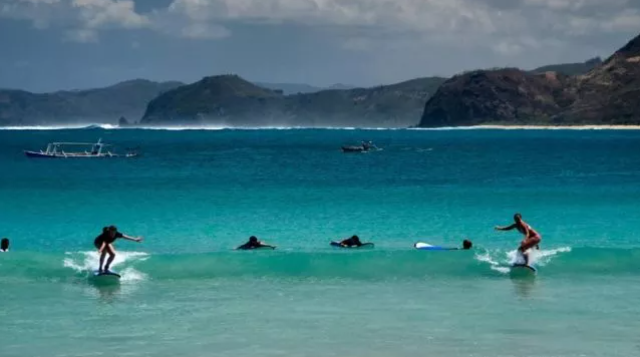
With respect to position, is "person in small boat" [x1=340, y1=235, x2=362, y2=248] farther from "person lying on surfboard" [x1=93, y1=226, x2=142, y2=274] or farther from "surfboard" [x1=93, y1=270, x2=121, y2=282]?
"surfboard" [x1=93, y1=270, x2=121, y2=282]

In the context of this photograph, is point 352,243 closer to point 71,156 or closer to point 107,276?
point 107,276

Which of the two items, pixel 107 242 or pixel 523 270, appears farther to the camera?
pixel 523 270

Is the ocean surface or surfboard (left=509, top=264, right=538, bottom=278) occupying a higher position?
surfboard (left=509, top=264, right=538, bottom=278)

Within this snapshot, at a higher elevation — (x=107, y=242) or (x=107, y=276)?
(x=107, y=242)

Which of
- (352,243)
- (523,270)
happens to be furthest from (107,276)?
(523,270)

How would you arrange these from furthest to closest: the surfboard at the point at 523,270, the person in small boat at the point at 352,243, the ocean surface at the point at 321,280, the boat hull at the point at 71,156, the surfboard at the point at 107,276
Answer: the boat hull at the point at 71,156
the person in small boat at the point at 352,243
the surfboard at the point at 523,270
the surfboard at the point at 107,276
the ocean surface at the point at 321,280

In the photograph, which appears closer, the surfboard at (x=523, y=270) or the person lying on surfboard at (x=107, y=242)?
the person lying on surfboard at (x=107, y=242)

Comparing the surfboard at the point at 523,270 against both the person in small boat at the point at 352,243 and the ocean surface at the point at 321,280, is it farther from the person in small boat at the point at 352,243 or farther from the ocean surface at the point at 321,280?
the person in small boat at the point at 352,243

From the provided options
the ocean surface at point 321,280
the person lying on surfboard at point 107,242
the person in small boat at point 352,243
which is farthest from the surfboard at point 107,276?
the person in small boat at point 352,243

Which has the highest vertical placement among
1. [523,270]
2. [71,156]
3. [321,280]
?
[523,270]

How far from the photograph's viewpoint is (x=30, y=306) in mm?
24172

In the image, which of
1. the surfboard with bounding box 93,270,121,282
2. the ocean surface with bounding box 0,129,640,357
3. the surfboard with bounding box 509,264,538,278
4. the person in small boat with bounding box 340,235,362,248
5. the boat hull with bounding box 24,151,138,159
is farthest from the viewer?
the boat hull with bounding box 24,151,138,159

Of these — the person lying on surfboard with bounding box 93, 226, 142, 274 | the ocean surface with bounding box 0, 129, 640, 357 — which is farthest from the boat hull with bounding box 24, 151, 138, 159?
the person lying on surfboard with bounding box 93, 226, 142, 274

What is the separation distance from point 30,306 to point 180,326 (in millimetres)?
4515
